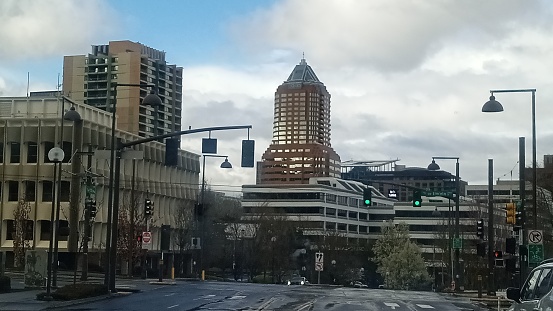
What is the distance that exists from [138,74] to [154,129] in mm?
15414

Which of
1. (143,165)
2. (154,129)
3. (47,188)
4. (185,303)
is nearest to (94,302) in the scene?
(185,303)

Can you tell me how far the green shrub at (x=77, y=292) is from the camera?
3294cm

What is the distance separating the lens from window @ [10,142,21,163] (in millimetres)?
77750

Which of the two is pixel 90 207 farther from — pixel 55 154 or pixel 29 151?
pixel 29 151

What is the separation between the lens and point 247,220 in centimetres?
10244

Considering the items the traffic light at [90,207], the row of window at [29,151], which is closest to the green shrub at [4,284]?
the traffic light at [90,207]

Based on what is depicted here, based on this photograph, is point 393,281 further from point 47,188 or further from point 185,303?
point 185,303

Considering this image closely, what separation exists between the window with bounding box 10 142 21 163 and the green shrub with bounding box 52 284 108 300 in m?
44.2

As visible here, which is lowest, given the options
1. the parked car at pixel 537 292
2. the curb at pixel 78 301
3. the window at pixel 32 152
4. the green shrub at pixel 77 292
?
the curb at pixel 78 301

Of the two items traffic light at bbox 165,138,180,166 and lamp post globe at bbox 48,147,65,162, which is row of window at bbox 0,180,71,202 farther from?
traffic light at bbox 165,138,180,166

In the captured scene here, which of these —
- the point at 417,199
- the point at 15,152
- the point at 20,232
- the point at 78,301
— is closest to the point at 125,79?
the point at 15,152

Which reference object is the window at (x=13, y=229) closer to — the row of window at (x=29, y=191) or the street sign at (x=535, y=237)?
the row of window at (x=29, y=191)

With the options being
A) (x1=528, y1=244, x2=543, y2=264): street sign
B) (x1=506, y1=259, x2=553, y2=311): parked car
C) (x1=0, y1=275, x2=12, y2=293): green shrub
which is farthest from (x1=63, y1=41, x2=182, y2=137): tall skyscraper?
(x1=506, y1=259, x2=553, y2=311): parked car

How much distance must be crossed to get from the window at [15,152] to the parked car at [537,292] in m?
68.7
